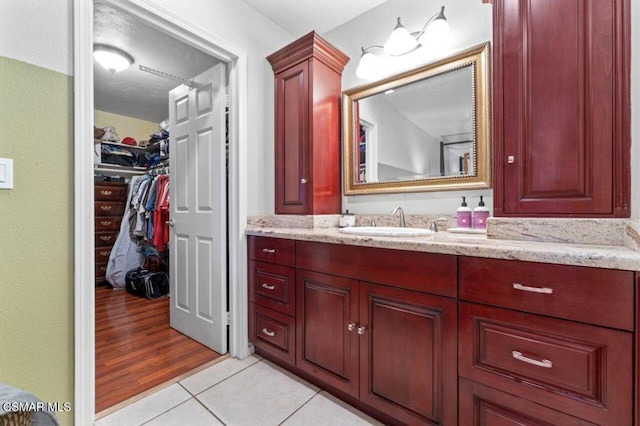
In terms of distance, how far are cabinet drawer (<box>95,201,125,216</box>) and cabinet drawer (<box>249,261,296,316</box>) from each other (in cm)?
303

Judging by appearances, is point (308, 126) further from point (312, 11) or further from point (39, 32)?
point (39, 32)

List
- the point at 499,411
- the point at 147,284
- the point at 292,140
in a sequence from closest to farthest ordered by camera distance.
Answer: the point at 499,411
the point at 292,140
the point at 147,284

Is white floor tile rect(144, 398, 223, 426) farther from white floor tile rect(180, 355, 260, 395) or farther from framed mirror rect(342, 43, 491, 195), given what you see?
framed mirror rect(342, 43, 491, 195)

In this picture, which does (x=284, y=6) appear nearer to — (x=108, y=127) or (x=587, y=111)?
(x=587, y=111)

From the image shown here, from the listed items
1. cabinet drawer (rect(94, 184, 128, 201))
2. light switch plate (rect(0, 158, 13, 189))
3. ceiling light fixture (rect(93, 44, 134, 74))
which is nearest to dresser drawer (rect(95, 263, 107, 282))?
cabinet drawer (rect(94, 184, 128, 201))

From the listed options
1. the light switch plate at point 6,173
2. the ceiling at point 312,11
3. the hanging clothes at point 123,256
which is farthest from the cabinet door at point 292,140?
the hanging clothes at point 123,256

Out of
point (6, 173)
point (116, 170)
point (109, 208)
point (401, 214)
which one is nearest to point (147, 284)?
point (109, 208)

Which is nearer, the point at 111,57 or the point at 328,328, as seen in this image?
the point at 328,328

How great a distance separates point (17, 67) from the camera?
1.11 m

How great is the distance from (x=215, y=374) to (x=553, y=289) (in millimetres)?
1829

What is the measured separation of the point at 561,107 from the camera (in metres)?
1.12

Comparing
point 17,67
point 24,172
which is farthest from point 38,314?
point 17,67

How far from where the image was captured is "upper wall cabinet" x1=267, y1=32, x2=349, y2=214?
2.00 m

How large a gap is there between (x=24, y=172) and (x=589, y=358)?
2097 mm
